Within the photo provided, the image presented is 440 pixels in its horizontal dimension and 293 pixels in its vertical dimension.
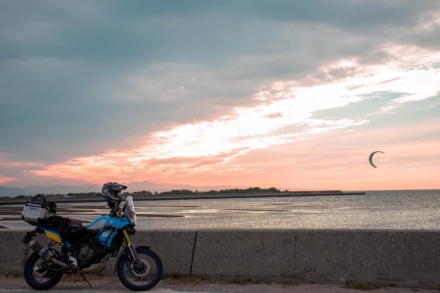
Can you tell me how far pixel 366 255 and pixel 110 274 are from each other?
4289mm

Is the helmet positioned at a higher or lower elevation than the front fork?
higher

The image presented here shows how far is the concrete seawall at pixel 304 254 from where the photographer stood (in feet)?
24.4

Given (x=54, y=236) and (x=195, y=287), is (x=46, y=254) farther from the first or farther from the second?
(x=195, y=287)

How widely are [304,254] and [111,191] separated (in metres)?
3.24

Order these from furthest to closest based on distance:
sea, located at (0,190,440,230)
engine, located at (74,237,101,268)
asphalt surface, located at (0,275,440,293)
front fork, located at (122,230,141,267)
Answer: sea, located at (0,190,440,230), engine, located at (74,237,101,268), front fork, located at (122,230,141,267), asphalt surface, located at (0,275,440,293)

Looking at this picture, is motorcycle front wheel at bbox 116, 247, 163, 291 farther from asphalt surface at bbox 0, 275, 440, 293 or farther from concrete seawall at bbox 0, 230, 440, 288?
concrete seawall at bbox 0, 230, 440, 288

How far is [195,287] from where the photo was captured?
7426 millimetres

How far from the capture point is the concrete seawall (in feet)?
24.4

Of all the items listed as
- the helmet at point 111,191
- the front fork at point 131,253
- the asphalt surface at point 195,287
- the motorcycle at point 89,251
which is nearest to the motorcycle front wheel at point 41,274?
the motorcycle at point 89,251

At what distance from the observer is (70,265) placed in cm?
738

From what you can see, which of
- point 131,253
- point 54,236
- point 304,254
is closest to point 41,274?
point 54,236

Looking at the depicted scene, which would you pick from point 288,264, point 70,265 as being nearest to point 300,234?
point 288,264

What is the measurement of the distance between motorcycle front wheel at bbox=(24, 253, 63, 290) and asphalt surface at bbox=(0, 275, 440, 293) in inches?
4.7

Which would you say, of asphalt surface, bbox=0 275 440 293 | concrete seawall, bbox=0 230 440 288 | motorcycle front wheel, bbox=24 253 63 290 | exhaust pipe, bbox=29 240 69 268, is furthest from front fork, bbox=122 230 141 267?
motorcycle front wheel, bbox=24 253 63 290
